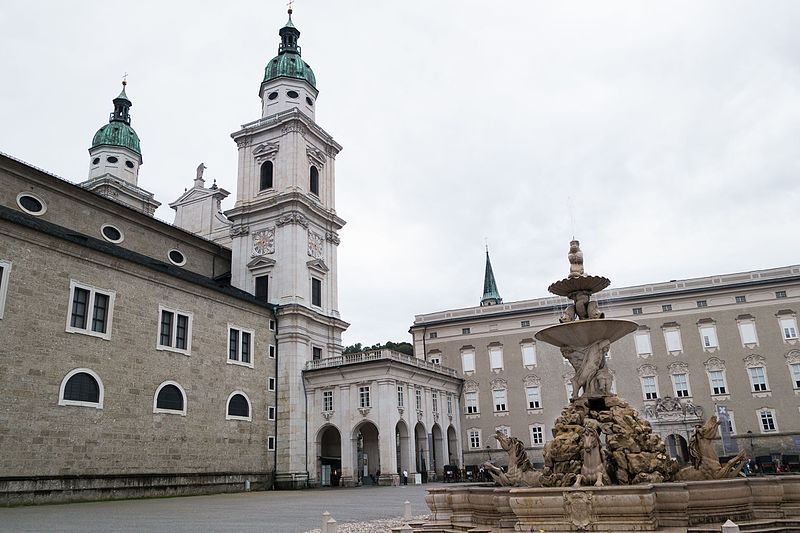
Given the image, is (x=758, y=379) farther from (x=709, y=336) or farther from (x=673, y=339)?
(x=673, y=339)

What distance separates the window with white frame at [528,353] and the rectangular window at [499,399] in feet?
9.53

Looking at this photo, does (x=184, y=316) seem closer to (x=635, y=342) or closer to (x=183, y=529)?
(x=183, y=529)

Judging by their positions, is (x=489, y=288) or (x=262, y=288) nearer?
(x=262, y=288)

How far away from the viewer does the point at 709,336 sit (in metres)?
44.8

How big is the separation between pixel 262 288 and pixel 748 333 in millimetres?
34393

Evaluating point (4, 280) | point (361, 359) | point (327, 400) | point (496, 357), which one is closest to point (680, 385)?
point (496, 357)

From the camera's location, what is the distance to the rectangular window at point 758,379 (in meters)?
42.8

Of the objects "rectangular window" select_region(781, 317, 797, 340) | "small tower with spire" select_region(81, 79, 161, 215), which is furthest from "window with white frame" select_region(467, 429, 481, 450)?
"small tower with spire" select_region(81, 79, 161, 215)

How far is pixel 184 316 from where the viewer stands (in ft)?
105

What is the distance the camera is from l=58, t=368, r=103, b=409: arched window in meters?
25.0

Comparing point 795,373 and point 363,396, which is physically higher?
point 795,373

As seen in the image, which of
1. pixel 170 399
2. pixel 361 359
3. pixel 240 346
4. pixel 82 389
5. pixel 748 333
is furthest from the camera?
pixel 748 333

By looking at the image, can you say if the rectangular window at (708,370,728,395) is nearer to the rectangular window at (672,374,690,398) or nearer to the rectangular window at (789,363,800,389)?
the rectangular window at (672,374,690,398)

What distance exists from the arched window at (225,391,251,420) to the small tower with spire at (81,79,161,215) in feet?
77.6
